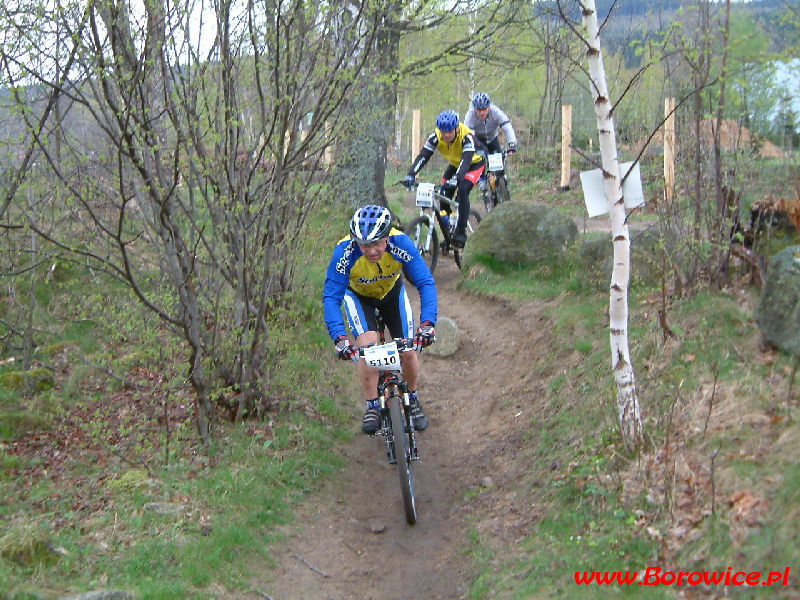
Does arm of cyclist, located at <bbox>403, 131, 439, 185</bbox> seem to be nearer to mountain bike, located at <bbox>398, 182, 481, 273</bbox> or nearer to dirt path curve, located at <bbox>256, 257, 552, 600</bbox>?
mountain bike, located at <bbox>398, 182, 481, 273</bbox>

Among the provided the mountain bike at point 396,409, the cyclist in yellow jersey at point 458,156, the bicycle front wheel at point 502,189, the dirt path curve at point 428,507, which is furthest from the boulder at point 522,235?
the mountain bike at point 396,409

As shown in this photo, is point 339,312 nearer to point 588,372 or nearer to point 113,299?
point 588,372

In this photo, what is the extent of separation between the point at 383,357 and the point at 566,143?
13.9 meters

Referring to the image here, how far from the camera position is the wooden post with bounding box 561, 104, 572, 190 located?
→ 18203 mm

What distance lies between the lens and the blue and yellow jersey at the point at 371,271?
6.05 meters

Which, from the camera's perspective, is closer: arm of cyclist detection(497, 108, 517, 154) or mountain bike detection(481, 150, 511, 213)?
arm of cyclist detection(497, 108, 517, 154)

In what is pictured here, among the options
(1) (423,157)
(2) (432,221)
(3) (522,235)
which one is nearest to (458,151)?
(1) (423,157)

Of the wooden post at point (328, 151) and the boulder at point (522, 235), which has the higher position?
the wooden post at point (328, 151)

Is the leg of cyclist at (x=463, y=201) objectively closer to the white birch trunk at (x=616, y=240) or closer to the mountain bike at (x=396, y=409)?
the mountain bike at (x=396, y=409)

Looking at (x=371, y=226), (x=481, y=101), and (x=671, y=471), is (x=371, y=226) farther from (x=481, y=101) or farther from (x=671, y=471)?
(x=481, y=101)

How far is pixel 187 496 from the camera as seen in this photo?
217 inches
